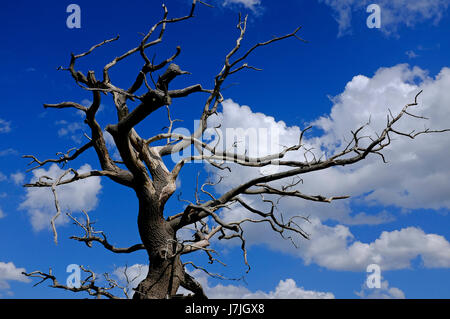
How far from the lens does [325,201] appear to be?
7.02 m

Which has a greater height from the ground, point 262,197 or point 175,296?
point 262,197

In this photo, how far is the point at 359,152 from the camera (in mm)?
6934

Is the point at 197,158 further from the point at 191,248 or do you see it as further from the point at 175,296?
the point at 175,296

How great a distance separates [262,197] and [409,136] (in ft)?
9.09

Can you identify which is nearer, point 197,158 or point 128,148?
point 128,148

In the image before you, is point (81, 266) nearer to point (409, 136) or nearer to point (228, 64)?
point (228, 64)
